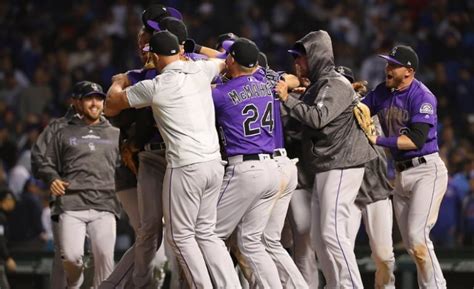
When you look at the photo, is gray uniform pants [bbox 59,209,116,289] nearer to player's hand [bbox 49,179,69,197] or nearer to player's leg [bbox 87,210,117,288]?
player's leg [bbox 87,210,117,288]

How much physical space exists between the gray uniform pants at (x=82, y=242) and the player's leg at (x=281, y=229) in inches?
78.9

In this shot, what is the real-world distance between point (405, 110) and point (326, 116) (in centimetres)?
95

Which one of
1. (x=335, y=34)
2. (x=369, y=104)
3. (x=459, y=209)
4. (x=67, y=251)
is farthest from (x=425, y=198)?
(x=335, y=34)

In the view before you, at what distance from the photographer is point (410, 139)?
33.6ft

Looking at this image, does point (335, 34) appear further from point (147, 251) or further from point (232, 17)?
point (147, 251)

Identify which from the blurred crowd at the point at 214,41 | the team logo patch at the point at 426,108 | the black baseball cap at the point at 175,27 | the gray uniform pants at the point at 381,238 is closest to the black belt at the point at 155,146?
the black baseball cap at the point at 175,27

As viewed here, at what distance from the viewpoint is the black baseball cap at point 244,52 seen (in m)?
9.70

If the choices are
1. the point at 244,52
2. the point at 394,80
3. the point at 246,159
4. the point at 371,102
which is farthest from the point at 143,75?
the point at 394,80

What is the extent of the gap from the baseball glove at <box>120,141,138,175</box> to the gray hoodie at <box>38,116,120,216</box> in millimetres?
1172

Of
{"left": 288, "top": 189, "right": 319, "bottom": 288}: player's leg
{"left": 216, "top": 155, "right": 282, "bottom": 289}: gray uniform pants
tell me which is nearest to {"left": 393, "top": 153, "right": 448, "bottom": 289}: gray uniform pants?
{"left": 288, "top": 189, "right": 319, "bottom": 288}: player's leg

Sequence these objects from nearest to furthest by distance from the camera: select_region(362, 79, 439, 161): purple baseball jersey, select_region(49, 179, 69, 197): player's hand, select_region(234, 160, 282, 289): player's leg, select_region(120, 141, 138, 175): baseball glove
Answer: select_region(234, 160, 282, 289): player's leg, select_region(120, 141, 138, 175): baseball glove, select_region(362, 79, 439, 161): purple baseball jersey, select_region(49, 179, 69, 197): player's hand

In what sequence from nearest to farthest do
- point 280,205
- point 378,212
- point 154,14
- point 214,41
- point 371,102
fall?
1. point 280,205
2. point 154,14
3. point 371,102
4. point 378,212
5. point 214,41

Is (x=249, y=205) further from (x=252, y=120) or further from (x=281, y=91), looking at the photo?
(x=281, y=91)

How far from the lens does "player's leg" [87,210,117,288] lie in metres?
11.4
